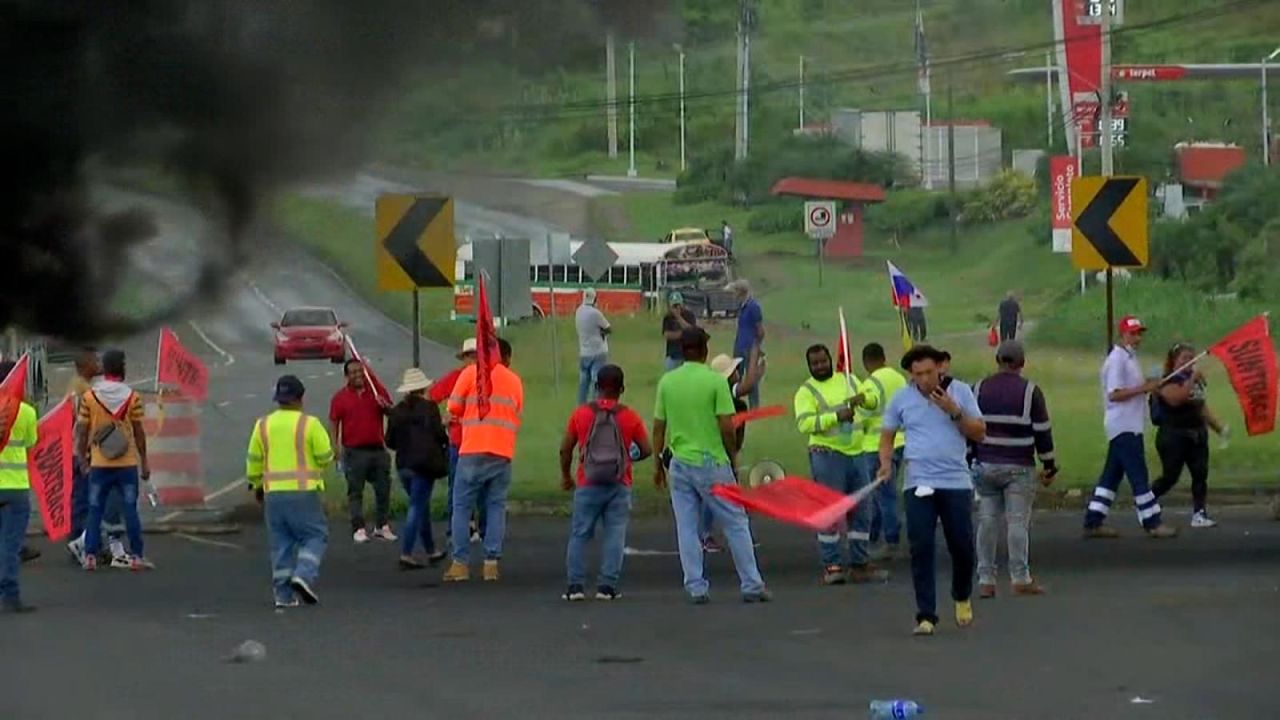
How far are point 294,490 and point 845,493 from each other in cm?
369

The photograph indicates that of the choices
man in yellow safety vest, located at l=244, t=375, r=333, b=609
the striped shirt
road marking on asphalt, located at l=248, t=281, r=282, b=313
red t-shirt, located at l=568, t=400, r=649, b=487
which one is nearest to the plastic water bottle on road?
road marking on asphalt, located at l=248, t=281, r=282, b=313

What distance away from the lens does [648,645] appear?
509 inches

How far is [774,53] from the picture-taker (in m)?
8.96

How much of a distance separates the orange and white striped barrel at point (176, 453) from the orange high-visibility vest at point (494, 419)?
5370 mm

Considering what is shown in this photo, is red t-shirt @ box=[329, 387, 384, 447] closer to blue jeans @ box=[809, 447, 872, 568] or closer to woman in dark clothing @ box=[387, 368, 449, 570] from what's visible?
woman in dark clothing @ box=[387, 368, 449, 570]

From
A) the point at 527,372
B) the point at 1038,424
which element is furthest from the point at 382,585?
the point at 527,372

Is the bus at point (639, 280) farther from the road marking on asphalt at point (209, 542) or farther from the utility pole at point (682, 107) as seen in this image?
the utility pole at point (682, 107)

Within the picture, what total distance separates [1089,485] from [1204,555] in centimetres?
423

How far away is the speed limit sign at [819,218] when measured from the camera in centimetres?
2603

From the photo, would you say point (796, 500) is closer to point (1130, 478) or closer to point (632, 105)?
point (1130, 478)

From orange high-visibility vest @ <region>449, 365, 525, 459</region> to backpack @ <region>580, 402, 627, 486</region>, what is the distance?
38.4 inches

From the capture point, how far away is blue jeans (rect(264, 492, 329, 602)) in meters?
14.9

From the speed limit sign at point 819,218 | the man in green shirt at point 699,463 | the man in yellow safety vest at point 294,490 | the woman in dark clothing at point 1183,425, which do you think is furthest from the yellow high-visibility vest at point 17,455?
the speed limit sign at point 819,218

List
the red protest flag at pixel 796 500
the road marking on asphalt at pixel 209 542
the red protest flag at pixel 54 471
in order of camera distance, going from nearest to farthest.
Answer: the red protest flag at pixel 796 500 → the red protest flag at pixel 54 471 → the road marking on asphalt at pixel 209 542
